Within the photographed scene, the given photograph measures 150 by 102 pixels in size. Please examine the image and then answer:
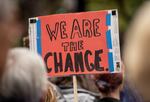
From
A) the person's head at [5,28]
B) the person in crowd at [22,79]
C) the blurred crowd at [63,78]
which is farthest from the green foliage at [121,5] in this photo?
the person's head at [5,28]

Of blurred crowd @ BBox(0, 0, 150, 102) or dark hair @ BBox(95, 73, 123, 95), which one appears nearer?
blurred crowd @ BBox(0, 0, 150, 102)

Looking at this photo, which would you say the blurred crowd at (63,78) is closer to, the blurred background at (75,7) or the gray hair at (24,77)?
the gray hair at (24,77)

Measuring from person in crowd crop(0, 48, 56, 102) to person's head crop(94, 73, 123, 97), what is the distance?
122 centimetres

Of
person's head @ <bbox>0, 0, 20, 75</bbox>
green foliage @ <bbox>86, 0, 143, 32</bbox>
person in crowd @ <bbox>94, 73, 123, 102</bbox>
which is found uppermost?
green foliage @ <bbox>86, 0, 143, 32</bbox>

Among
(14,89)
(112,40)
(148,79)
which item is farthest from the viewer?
(112,40)

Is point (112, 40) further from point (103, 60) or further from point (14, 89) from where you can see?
point (14, 89)

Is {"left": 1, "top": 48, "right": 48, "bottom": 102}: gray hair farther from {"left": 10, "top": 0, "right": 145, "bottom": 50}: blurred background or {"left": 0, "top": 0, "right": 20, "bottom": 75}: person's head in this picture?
{"left": 10, "top": 0, "right": 145, "bottom": 50}: blurred background

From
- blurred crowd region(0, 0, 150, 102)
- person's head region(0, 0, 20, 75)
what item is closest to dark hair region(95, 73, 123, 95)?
blurred crowd region(0, 0, 150, 102)

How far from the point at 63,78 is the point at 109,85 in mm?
759

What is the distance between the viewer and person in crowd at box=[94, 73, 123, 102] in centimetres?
495

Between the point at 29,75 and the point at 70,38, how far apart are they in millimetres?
1372

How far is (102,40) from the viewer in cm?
492

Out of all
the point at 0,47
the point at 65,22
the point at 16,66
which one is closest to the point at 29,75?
the point at 16,66

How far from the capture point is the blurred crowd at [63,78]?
268cm
